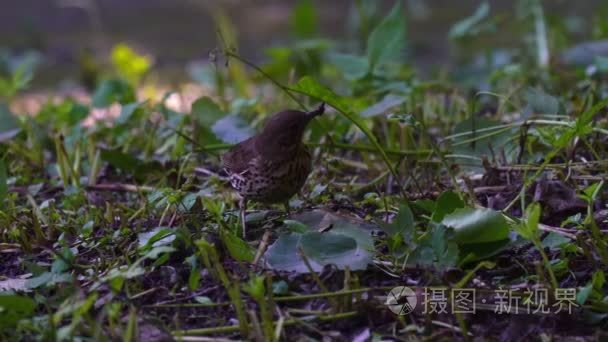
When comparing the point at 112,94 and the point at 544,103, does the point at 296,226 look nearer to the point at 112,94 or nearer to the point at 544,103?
the point at 544,103

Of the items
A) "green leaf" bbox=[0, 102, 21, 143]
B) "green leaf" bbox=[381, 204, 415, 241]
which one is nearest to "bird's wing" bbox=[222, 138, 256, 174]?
"green leaf" bbox=[381, 204, 415, 241]

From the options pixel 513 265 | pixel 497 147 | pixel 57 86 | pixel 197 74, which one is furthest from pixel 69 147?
pixel 57 86

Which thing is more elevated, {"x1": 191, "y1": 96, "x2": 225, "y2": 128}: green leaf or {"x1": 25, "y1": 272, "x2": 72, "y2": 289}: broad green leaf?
{"x1": 191, "y1": 96, "x2": 225, "y2": 128}: green leaf

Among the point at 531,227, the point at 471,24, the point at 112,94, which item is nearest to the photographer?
the point at 531,227

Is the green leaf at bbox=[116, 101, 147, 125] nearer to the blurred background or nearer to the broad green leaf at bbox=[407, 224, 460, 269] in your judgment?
the broad green leaf at bbox=[407, 224, 460, 269]

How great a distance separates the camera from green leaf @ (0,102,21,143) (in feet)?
13.2

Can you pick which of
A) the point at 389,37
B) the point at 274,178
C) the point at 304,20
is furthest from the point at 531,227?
the point at 304,20

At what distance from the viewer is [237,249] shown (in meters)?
2.57

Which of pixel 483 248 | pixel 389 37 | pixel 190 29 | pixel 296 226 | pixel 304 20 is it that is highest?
pixel 389 37

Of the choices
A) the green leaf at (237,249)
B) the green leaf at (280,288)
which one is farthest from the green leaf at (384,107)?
the green leaf at (280,288)

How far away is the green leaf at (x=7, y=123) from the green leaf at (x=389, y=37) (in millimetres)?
1697

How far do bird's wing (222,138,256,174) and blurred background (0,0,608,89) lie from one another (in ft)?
10.9

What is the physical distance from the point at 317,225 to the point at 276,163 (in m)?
0.39

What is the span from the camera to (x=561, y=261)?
8.28ft
